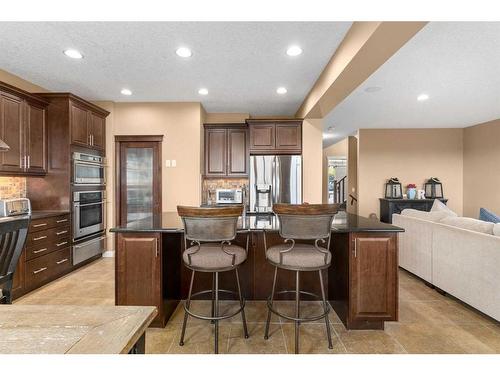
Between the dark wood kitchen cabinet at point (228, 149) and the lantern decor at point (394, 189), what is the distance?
358cm

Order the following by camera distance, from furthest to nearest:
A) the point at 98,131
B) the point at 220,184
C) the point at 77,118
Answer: the point at 220,184 → the point at 98,131 → the point at 77,118

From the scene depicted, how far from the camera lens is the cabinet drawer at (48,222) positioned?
293 cm

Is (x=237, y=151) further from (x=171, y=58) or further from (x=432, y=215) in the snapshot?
(x=432, y=215)

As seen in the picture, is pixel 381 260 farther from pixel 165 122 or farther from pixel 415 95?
pixel 165 122

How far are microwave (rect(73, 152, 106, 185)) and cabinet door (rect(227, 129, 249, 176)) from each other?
211cm

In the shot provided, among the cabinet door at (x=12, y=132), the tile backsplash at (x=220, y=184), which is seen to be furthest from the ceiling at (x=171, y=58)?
the tile backsplash at (x=220, y=184)

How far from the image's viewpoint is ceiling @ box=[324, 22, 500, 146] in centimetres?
231

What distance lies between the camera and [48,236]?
3.12 metres

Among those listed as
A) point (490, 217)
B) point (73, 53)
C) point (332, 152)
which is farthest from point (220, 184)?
point (332, 152)

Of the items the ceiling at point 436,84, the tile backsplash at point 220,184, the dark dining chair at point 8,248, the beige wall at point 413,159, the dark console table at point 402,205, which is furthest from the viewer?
the beige wall at point 413,159

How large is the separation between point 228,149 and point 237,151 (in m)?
0.17

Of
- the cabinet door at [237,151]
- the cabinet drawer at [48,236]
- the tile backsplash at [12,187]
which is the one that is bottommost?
the cabinet drawer at [48,236]

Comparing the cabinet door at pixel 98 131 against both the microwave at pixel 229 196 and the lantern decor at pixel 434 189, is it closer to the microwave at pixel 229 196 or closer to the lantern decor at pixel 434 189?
the microwave at pixel 229 196

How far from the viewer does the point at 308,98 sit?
13.2ft
